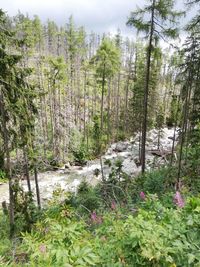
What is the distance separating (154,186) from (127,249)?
9879 millimetres

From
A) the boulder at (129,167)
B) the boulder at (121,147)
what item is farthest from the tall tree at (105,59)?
the boulder at (121,147)

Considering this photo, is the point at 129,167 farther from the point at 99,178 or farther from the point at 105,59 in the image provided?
the point at 105,59

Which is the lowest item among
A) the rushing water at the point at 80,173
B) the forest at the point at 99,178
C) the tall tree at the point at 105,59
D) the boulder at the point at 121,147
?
the rushing water at the point at 80,173

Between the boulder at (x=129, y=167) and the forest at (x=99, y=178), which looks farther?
the boulder at (x=129, y=167)

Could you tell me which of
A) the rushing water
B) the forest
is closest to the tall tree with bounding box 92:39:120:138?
the forest

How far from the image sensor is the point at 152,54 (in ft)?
47.5

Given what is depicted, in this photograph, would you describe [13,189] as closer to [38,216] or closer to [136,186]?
[38,216]

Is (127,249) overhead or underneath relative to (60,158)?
overhead

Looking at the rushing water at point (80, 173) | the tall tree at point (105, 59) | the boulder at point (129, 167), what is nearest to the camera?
the rushing water at point (80, 173)

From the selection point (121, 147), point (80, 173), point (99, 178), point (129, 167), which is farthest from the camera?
point (121, 147)

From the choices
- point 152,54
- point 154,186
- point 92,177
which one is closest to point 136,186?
point 154,186

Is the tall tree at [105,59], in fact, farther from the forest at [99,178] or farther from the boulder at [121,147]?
the boulder at [121,147]

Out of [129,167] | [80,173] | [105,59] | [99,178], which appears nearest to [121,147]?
[129,167]

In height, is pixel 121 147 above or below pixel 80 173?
above
